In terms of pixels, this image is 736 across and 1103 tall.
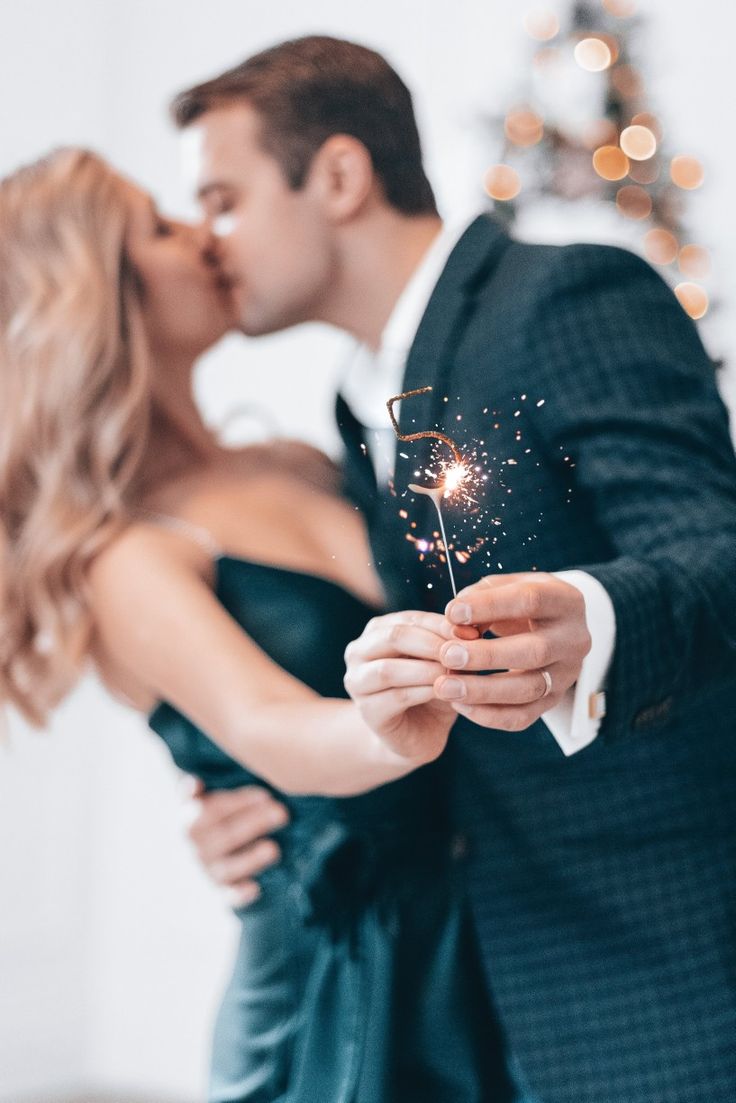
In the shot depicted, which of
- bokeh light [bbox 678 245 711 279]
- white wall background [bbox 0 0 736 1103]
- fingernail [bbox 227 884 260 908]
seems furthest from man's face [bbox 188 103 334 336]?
white wall background [bbox 0 0 736 1103]

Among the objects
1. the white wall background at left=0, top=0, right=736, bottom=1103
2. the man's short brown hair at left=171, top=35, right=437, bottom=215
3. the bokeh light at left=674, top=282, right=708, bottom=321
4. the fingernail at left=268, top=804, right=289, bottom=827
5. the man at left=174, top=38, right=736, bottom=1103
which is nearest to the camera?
the man at left=174, top=38, right=736, bottom=1103

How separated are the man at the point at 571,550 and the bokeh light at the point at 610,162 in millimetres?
868

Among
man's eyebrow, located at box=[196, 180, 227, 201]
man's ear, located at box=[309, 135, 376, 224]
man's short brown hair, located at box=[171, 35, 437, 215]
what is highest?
man's short brown hair, located at box=[171, 35, 437, 215]

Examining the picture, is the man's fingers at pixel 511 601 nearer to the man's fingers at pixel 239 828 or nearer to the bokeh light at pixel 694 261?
the man's fingers at pixel 239 828

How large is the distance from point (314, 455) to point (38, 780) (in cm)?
121

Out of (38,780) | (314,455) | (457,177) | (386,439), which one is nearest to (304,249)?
(314,455)

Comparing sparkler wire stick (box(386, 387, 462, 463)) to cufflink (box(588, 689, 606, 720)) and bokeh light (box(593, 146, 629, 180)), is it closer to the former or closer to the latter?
cufflink (box(588, 689, 606, 720))

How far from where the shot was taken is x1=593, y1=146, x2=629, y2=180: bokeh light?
1404 millimetres

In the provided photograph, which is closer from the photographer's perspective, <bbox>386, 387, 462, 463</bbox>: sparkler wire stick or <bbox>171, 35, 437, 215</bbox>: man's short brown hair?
<bbox>386, 387, 462, 463</bbox>: sparkler wire stick

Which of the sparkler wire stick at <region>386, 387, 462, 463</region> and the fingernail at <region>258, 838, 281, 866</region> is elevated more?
the sparkler wire stick at <region>386, 387, 462, 463</region>

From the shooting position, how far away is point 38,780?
70.9 inches

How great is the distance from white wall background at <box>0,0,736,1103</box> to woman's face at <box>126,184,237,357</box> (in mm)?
879

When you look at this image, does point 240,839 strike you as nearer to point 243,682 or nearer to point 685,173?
point 243,682

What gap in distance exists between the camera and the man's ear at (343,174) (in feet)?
1.86
